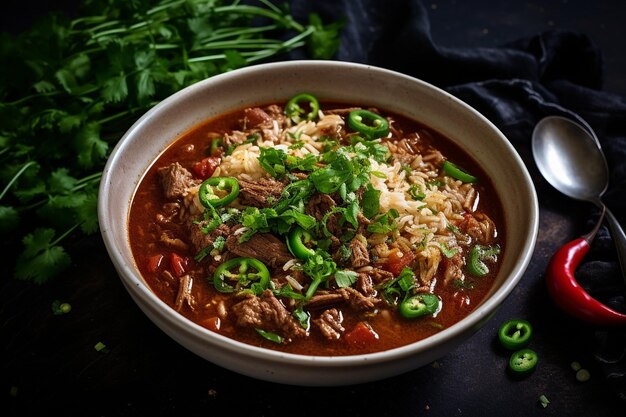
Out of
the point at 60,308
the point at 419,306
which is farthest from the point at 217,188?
the point at 419,306

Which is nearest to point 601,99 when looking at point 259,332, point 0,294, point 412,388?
point 412,388

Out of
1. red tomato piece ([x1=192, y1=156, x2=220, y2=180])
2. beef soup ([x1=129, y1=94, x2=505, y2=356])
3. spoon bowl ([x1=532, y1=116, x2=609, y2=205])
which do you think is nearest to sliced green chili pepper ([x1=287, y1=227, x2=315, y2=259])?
beef soup ([x1=129, y1=94, x2=505, y2=356])

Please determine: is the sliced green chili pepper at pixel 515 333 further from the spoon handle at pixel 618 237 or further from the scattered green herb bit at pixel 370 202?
the scattered green herb bit at pixel 370 202

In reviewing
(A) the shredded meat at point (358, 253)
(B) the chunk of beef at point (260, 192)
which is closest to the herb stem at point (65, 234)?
(B) the chunk of beef at point (260, 192)

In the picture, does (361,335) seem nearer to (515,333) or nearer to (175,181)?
(515,333)

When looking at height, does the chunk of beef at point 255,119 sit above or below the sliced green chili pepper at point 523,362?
above

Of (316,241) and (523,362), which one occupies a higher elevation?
(316,241)

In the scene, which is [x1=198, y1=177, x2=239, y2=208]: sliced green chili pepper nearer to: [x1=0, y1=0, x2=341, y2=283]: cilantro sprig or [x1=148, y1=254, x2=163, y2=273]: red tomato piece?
[x1=148, y1=254, x2=163, y2=273]: red tomato piece
